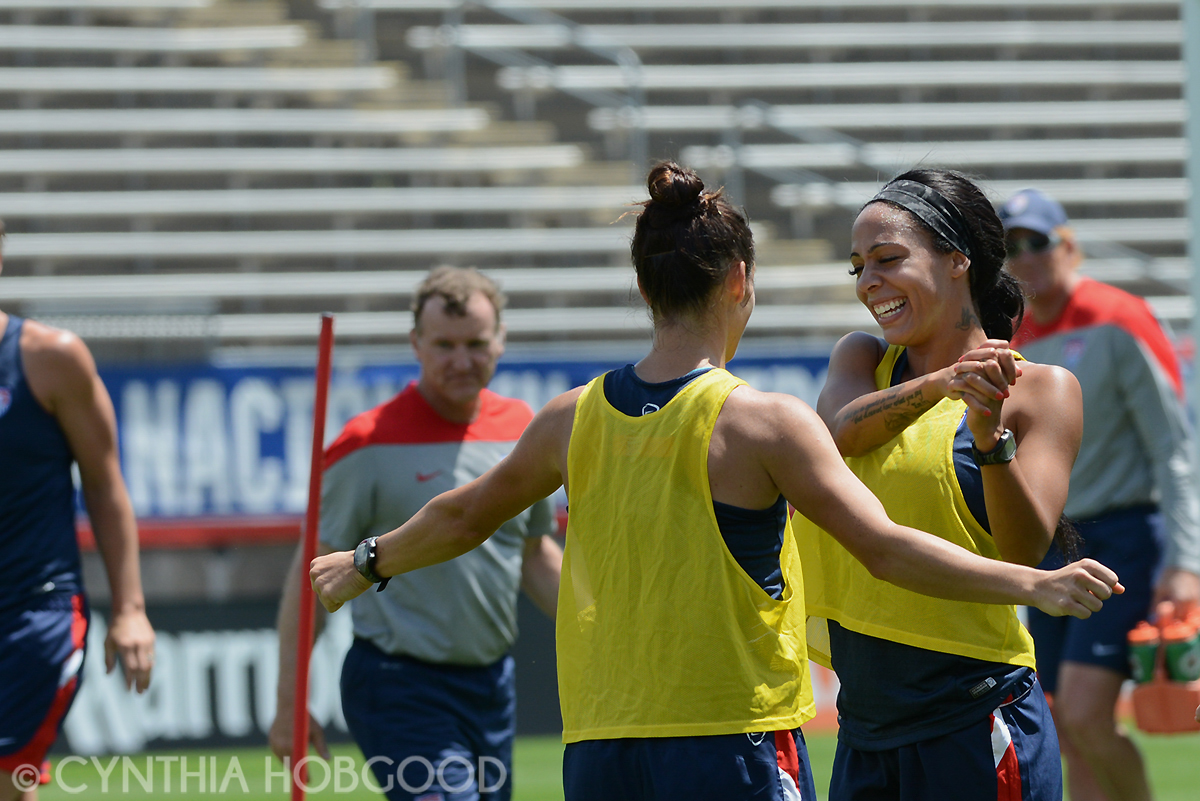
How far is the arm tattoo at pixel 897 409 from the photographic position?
265 cm

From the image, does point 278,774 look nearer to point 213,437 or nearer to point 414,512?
point 213,437

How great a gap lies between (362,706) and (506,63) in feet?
41.3

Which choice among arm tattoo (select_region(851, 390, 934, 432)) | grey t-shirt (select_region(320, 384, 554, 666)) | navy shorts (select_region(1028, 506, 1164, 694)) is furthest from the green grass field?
arm tattoo (select_region(851, 390, 934, 432))

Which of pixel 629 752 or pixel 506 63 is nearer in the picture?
pixel 629 752

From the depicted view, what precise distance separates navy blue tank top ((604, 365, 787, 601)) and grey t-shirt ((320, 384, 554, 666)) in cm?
170

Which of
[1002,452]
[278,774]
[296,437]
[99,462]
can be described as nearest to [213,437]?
[296,437]

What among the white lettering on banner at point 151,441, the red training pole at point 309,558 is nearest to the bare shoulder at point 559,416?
the red training pole at point 309,558

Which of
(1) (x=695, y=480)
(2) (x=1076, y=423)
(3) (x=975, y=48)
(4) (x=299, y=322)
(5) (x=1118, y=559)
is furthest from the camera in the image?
(3) (x=975, y=48)

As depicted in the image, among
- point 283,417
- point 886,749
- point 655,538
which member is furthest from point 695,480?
point 283,417

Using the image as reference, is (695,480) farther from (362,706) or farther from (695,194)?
(362,706)

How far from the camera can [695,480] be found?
2.49 metres

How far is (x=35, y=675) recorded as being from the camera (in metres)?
3.96

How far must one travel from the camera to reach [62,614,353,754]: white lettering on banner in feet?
27.5

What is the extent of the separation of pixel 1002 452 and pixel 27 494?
279 centimetres
